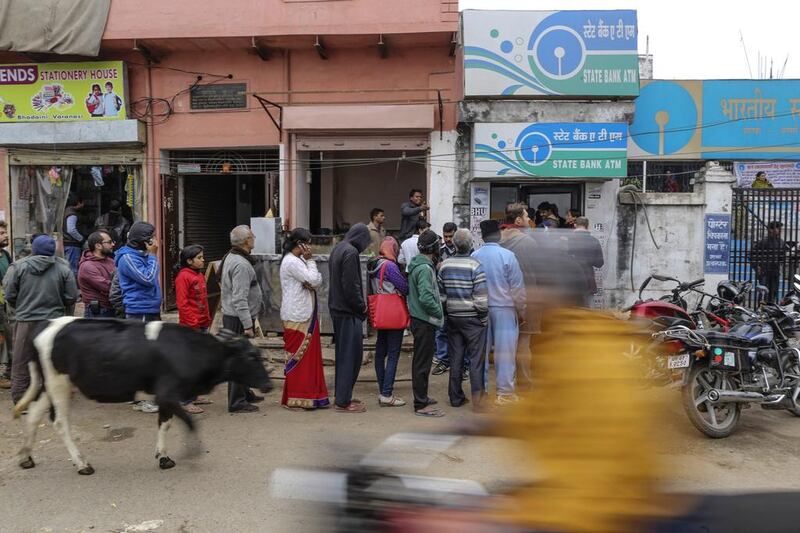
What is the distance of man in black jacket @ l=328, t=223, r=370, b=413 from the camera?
625 centimetres

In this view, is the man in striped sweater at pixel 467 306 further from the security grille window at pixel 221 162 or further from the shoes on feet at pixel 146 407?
the security grille window at pixel 221 162

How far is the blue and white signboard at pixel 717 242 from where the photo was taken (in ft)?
34.5

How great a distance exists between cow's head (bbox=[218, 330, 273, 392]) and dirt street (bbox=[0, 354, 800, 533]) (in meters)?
0.72

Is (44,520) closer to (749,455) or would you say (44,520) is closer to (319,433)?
(319,433)

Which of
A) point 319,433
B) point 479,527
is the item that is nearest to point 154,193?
point 319,433

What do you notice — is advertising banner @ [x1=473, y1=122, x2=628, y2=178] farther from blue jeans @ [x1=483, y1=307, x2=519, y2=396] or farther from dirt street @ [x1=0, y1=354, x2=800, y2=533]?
dirt street @ [x1=0, y1=354, x2=800, y2=533]

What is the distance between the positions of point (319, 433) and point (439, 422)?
3.83 ft

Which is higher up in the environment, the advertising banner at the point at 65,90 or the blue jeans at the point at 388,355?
the advertising banner at the point at 65,90

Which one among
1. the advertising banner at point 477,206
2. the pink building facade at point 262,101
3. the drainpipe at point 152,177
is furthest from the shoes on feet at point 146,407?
the advertising banner at point 477,206

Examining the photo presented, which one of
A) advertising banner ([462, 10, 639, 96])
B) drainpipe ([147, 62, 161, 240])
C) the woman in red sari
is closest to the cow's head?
the woman in red sari

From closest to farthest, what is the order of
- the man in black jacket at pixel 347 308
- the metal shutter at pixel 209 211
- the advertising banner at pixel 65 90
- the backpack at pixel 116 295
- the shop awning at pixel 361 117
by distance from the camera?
the man in black jacket at pixel 347 308, the backpack at pixel 116 295, the shop awning at pixel 361 117, the advertising banner at pixel 65 90, the metal shutter at pixel 209 211

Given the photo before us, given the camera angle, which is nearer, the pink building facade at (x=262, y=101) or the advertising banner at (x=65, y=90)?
the pink building facade at (x=262, y=101)

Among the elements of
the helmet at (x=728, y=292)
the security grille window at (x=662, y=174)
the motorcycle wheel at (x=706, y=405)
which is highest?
the security grille window at (x=662, y=174)

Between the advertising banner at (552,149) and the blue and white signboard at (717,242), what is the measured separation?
5.84ft
